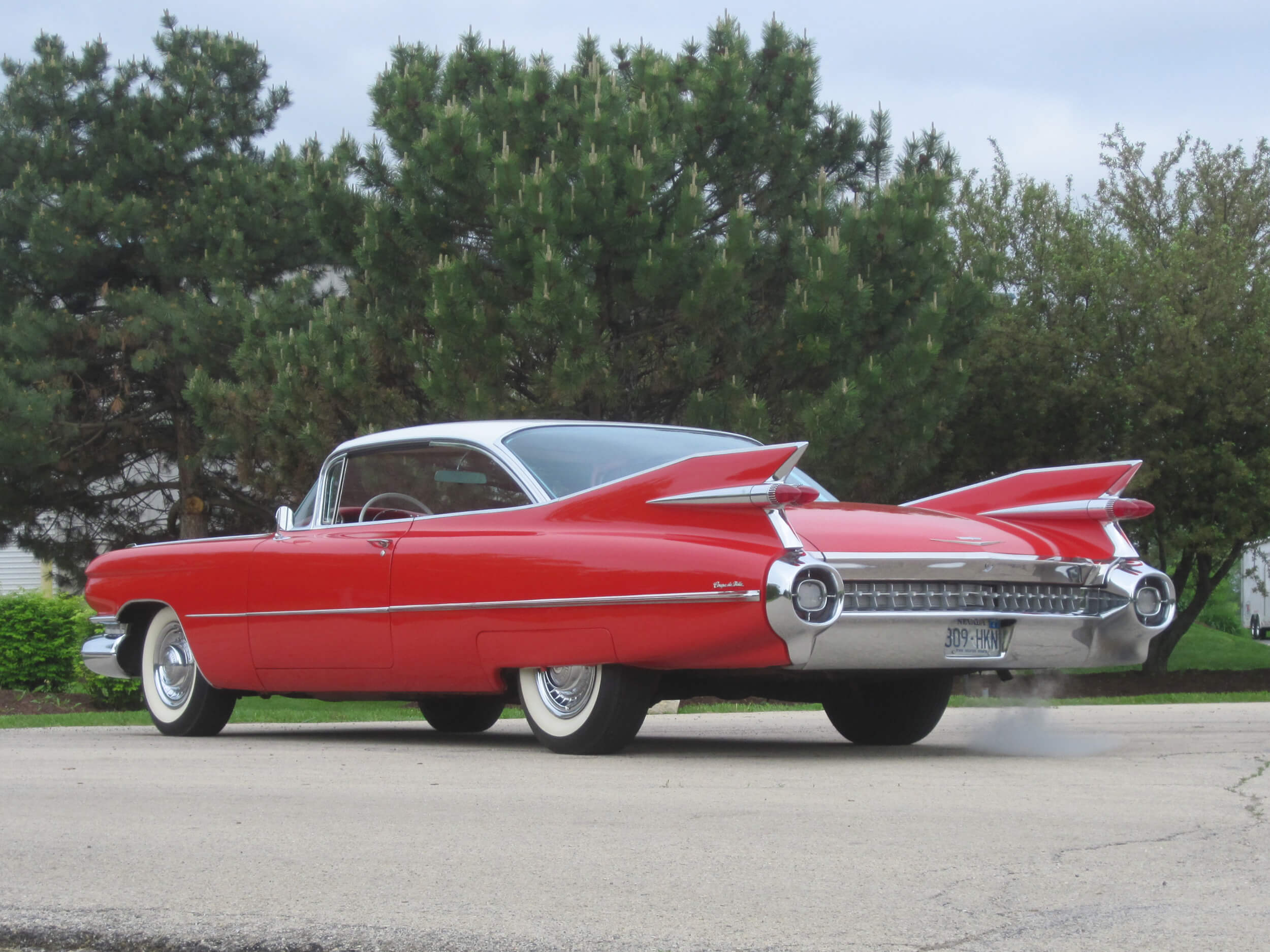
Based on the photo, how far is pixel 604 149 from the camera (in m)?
16.3

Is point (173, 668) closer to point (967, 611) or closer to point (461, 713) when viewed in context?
point (461, 713)

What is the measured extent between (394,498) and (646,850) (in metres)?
3.90

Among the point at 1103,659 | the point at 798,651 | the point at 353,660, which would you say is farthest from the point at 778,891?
the point at 353,660

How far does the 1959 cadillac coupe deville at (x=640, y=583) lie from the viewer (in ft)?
19.9

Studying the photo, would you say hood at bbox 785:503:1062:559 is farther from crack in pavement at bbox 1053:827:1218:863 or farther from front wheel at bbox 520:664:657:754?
crack in pavement at bbox 1053:827:1218:863

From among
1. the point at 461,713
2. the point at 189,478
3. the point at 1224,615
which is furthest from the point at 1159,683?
the point at 1224,615

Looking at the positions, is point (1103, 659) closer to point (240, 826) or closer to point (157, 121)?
point (240, 826)

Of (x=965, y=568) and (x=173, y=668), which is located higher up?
(x=965, y=568)

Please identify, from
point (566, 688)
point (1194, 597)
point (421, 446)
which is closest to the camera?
point (566, 688)

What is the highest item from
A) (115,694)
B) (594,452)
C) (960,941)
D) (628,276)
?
(628,276)

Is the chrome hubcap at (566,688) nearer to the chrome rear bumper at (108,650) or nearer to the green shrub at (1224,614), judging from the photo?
the chrome rear bumper at (108,650)

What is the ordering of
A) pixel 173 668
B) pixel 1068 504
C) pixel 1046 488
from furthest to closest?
pixel 173 668 < pixel 1046 488 < pixel 1068 504

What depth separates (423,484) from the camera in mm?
7609

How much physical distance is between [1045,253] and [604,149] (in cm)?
1216
